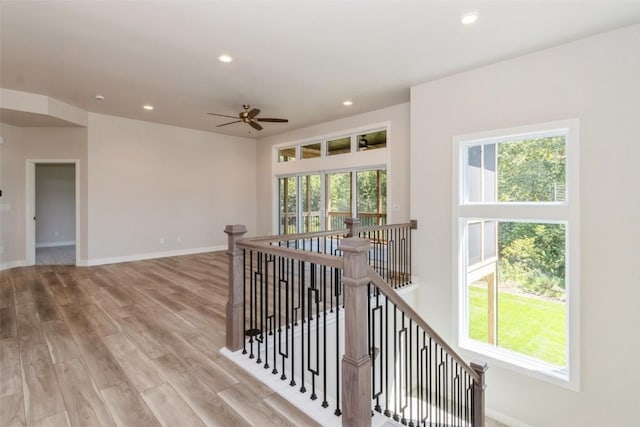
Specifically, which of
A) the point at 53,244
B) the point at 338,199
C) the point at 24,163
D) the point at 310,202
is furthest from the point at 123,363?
the point at 53,244

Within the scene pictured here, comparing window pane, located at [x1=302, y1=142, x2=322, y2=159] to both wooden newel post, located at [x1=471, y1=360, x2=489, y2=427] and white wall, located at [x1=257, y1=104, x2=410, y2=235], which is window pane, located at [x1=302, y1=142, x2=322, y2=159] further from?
wooden newel post, located at [x1=471, y1=360, x2=489, y2=427]

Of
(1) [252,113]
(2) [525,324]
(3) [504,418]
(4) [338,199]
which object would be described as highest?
(1) [252,113]

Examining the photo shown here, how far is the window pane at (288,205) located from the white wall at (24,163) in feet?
13.7

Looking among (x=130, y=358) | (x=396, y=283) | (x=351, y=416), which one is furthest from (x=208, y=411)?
(x=396, y=283)

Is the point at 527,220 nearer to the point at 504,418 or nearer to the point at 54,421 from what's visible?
the point at 504,418

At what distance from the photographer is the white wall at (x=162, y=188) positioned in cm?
607

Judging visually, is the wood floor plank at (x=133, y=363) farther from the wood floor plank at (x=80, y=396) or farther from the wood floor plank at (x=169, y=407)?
the wood floor plank at (x=80, y=396)

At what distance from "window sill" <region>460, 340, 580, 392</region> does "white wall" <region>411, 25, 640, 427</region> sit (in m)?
0.08

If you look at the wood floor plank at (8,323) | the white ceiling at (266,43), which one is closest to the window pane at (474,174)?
the white ceiling at (266,43)

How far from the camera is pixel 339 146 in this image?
6.71m

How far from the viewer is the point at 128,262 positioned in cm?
628

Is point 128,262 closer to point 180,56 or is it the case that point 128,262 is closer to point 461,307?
point 180,56

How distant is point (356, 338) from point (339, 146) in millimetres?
5462

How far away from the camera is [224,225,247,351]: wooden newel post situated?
257cm
